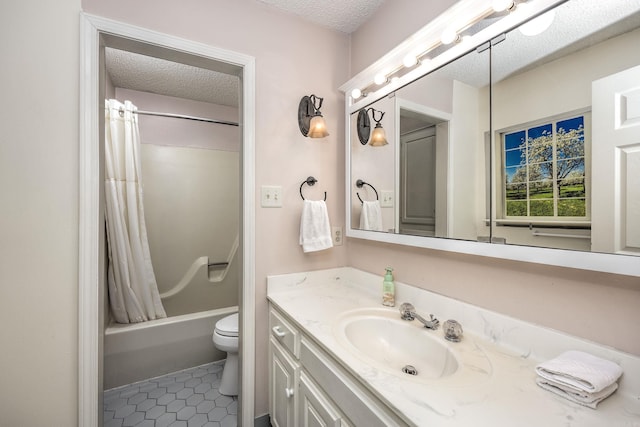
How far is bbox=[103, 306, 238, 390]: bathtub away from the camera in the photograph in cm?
188

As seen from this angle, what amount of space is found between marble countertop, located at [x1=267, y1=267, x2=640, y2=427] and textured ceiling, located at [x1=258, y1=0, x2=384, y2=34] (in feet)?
5.12

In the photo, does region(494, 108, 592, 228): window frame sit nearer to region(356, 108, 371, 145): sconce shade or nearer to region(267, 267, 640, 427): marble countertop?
region(267, 267, 640, 427): marble countertop

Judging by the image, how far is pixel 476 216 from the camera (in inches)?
39.4

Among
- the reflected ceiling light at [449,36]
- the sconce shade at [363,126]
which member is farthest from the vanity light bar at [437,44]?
the sconce shade at [363,126]

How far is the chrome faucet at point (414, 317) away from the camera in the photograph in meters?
1.05

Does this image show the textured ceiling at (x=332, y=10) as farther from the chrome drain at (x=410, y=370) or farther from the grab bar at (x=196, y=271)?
the grab bar at (x=196, y=271)

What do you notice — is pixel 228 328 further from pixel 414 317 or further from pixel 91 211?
pixel 414 317

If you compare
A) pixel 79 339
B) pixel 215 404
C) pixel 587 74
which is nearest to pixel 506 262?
pixel 587 74

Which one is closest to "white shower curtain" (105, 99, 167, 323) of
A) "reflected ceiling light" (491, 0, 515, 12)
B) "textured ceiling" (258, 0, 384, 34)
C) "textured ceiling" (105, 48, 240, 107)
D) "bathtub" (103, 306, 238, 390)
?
"bathtub" (103, 306, 238, 390)

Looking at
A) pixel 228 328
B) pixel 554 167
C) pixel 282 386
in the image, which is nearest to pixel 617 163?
pixel 554 167

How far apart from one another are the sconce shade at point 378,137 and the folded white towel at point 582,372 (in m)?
1.09

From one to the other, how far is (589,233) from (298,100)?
1.40 m

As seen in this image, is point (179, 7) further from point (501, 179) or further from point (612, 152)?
point (612, 152)

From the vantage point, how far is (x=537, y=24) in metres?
0.84
